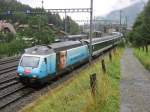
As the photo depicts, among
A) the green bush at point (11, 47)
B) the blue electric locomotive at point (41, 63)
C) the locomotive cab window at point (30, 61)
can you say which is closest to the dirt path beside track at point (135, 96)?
the blue electric locomotive at point (41, 63)

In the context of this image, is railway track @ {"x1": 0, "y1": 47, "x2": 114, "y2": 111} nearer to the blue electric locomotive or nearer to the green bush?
the blue electric locomotive

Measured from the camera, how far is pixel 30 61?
72.2 feet

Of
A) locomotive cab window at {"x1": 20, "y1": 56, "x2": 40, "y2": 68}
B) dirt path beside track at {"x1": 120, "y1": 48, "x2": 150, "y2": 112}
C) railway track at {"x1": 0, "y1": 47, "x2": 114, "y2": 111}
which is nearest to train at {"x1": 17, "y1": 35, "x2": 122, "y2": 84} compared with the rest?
locomotive cab window at {"x1": 20, "y1": 56, "x2": 40, "y2": 68}

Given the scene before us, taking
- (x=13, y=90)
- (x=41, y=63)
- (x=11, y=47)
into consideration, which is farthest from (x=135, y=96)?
(x=11, y=47)

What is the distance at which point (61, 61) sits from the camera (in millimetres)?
25594

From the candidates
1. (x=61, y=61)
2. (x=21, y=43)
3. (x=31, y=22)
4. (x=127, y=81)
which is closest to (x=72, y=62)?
(x=61, y=61)

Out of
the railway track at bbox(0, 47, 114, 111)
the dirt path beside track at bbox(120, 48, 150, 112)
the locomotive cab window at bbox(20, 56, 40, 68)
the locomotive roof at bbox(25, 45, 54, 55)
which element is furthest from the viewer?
the locomotive roof at bbox(25, 45, 54, 55)

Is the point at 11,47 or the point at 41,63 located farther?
the point at 11,47

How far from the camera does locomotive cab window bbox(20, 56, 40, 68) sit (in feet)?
71.1

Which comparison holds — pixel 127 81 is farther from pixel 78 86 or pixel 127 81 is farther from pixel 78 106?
Answer: pixel 78 106

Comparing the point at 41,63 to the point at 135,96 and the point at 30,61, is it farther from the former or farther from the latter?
the point at 135,96

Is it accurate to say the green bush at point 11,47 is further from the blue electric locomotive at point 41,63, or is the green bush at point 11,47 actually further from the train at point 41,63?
the blue electric locomotive at point 41,63

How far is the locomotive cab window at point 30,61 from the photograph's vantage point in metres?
21.7

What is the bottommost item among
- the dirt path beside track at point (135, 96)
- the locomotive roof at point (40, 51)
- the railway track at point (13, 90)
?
the railway track at point (13, 90)
